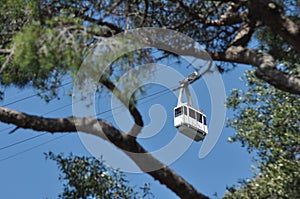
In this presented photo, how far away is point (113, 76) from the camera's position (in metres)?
3.92

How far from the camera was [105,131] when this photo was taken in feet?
13.4

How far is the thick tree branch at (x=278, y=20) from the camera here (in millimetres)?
3947

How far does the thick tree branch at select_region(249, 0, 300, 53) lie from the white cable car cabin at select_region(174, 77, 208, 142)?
1.03 meters

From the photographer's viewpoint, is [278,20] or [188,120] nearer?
[278,20]

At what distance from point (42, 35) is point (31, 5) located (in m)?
0.61

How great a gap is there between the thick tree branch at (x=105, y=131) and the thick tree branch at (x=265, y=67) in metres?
0.93

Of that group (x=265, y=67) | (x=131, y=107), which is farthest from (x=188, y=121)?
(x=265, y=67)

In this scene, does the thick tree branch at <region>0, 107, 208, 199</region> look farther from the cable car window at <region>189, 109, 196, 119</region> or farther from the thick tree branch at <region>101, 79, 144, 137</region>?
the cable car window at <region>189, 109, 196, 119</region>

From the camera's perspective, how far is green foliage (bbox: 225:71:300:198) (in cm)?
504

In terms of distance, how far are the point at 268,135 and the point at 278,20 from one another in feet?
6.24

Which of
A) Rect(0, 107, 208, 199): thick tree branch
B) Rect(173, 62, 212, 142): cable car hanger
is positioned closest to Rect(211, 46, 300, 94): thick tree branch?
Rect(173, 62, 212, 142): cable car hanger

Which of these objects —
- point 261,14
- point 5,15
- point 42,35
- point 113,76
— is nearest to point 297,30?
point 261,14

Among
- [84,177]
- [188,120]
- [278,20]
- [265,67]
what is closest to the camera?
[278,20]

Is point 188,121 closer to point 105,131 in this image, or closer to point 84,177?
point 105,131
